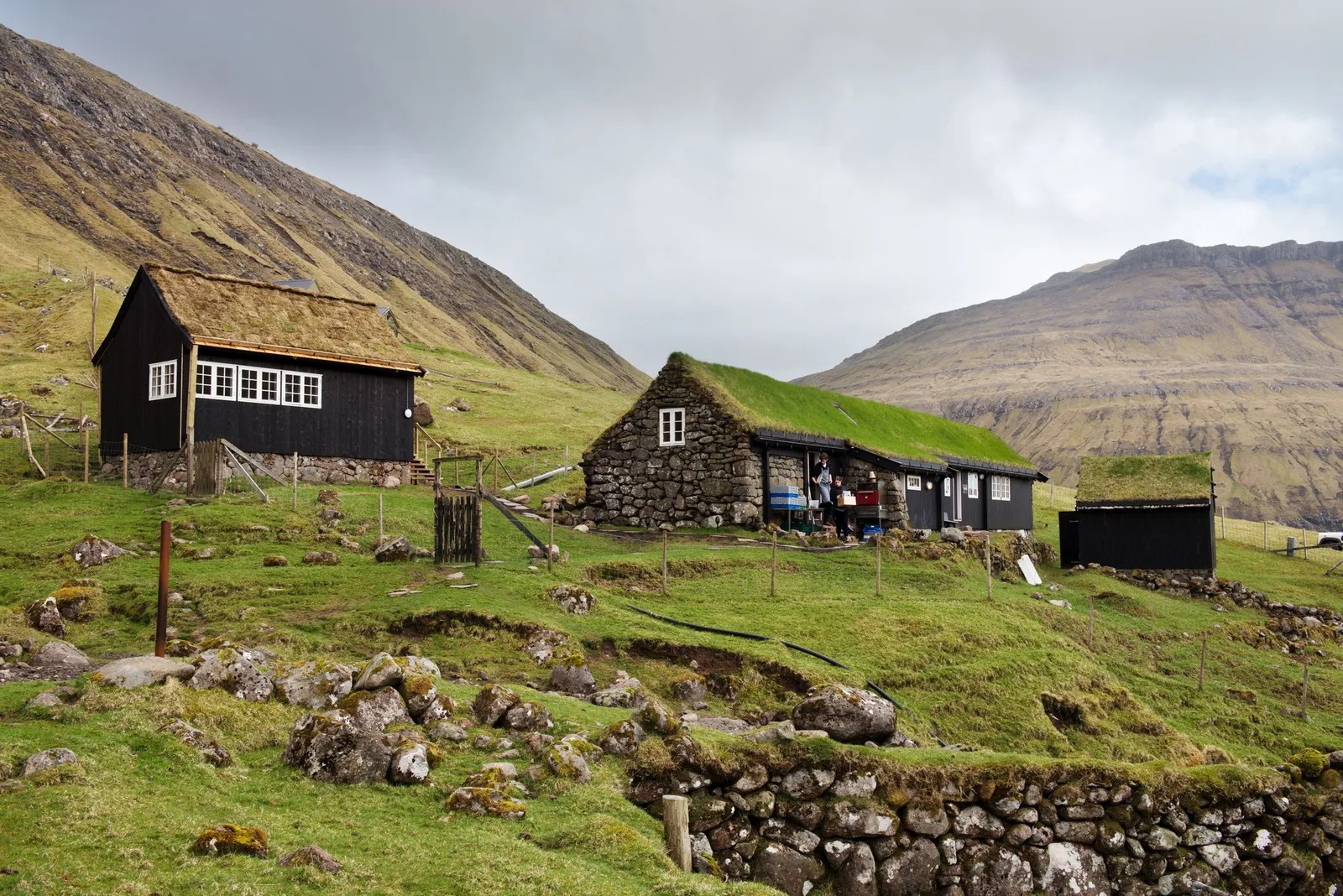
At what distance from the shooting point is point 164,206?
5379 inches

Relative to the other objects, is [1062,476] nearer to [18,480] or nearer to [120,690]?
[18,480]

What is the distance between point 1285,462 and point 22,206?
19829cm

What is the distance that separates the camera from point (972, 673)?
67.9 feet

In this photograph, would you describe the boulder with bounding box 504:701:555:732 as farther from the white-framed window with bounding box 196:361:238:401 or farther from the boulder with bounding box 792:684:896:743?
the white-framed window with bounding box 196:361:238:401

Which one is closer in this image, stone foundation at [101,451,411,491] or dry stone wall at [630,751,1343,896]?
dry stone wall at [630,751,1343,896]

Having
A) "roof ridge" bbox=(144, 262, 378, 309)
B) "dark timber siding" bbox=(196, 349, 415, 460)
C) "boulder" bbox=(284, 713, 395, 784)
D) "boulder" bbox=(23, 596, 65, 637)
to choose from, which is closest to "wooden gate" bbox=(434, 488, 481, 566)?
"boulder" bbox=(23, 596, 65, 637)

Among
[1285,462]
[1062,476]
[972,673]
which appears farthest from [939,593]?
[1285,462]

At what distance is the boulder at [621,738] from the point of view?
13203mm

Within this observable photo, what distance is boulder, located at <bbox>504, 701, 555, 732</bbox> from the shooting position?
13758 millimetres

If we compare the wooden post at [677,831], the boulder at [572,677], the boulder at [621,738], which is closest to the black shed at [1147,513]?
the boulder at [572,677]

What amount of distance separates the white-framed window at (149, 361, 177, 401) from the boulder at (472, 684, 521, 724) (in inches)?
1058

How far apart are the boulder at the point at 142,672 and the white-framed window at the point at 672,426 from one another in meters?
26.0

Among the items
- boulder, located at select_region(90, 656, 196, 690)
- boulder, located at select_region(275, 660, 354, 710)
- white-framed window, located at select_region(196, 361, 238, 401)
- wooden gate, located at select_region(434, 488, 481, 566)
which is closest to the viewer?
boulder, located at select_region(90, 656, 196, 690)

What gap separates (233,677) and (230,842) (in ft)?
15.5
